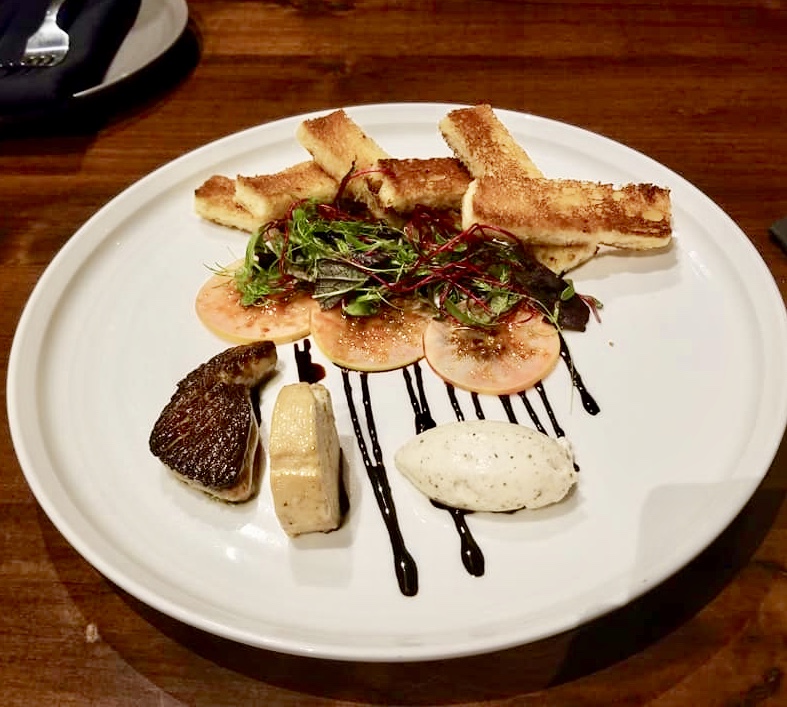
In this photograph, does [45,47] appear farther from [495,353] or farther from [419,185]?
[495,353]

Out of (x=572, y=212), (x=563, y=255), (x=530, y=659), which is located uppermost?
(x=572, y=212)

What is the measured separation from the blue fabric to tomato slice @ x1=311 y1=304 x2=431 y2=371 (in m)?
1.66

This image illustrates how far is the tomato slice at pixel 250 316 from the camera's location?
6.76ft

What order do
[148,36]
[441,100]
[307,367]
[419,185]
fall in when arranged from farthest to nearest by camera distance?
[148,36]
[441,100]
[419,185]
[307,367]

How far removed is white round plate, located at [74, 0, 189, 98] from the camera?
3064 millimetres

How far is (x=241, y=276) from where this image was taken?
7.09 feet

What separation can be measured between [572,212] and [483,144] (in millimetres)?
407

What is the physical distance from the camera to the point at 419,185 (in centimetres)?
225

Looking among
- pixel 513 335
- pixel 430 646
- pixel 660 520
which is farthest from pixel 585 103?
pixel 430 646

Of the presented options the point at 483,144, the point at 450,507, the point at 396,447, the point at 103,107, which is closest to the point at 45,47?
the point at 103,107

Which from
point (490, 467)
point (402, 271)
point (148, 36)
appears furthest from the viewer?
point (148, 36)

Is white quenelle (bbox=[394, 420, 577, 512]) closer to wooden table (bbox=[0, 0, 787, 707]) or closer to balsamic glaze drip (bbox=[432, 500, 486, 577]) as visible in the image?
balsamic glaze drip (bbox=[432, 500, 486, 577])

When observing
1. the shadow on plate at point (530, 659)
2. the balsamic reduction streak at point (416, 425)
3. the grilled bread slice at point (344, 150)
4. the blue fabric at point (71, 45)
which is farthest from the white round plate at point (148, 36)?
the shadow on plate at point (530, 659)

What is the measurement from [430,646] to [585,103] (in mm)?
2431
